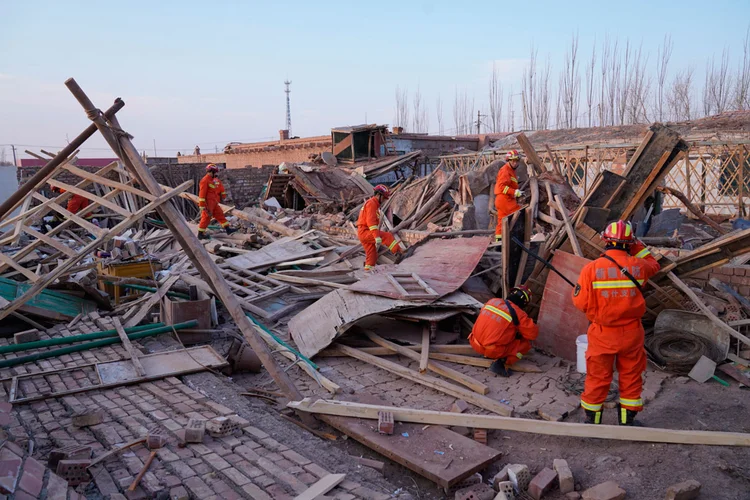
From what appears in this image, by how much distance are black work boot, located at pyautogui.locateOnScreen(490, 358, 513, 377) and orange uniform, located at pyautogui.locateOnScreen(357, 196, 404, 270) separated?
3554 mm

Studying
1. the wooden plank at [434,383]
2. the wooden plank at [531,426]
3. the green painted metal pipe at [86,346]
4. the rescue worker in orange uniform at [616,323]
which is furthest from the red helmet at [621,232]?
the green painted metal pipe at [86,346]

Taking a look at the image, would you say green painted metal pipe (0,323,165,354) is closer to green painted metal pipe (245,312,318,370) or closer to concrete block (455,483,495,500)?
green painted metal pipe (245,312,318,370)

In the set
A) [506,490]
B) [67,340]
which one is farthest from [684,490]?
[67,340]

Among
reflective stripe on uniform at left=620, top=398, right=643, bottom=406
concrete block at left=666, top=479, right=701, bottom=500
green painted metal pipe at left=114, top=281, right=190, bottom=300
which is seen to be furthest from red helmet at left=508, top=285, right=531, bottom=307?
green painted metal pipe at left=114, top=281, right=190, bottom=300

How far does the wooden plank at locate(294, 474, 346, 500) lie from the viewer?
3510 mm

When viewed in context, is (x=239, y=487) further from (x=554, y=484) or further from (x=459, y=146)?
(x=459, y=146)

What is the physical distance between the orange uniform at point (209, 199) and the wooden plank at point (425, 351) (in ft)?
24.7

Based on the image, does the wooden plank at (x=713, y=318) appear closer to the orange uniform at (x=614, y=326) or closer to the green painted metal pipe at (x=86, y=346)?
the orange uniform at (x=614, y=326)

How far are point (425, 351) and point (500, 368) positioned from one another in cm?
89

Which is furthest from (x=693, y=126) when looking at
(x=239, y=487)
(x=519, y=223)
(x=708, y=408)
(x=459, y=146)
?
(x=239, y=487)

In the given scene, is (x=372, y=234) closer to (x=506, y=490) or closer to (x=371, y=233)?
(x=371, y=233)

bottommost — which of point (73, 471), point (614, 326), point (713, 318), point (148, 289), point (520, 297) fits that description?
point (73, 471)

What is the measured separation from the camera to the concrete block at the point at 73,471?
3.65m

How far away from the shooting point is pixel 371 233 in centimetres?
928
